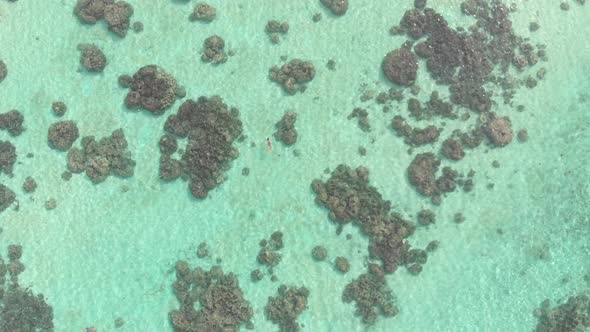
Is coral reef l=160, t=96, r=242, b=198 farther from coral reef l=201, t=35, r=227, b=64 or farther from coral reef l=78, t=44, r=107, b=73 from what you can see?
coral reef l=78, t=44, r=107, b=73

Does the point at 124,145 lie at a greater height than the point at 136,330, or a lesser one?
greater

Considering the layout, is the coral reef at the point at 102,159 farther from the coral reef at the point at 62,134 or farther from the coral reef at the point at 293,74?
the coral reef at the point at 293,74

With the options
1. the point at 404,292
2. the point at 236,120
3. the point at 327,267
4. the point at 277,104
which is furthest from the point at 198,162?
the point at 404,292

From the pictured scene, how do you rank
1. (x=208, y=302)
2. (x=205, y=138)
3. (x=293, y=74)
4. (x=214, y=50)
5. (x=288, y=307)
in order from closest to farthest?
(x=288, y=307), (x=208, y=302), (x=205, y=138), (x=293, y=74), (x=214, y=50)

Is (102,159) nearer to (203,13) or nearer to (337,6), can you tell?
(203,13)

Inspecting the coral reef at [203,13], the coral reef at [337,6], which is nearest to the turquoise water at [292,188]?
the coral reef at [203,13]

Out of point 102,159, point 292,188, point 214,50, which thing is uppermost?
point 214,50

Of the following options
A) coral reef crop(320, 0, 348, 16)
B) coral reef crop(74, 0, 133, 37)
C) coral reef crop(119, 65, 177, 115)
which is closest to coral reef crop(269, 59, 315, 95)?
coral reef crop(320, 0, 348, 16)

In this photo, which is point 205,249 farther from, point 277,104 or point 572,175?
point 572,175

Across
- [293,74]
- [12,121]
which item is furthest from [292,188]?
[12,121]
